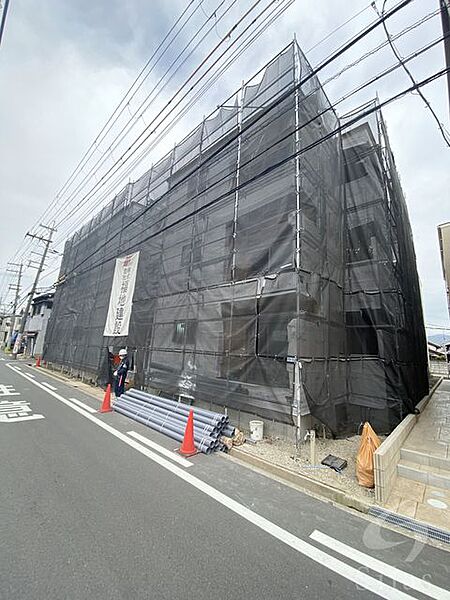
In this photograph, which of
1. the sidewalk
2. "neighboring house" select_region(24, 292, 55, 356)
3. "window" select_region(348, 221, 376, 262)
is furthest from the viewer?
"neighboring house" select_region(24, 292, 55, 356)

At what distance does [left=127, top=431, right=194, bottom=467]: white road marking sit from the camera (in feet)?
12.9

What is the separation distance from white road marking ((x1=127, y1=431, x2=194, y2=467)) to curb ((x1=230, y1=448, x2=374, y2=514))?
82cm

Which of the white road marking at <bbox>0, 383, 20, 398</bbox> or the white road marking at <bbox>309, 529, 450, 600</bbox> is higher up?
the white road marking at <bbox>309, 529, 450, 600</bbox>

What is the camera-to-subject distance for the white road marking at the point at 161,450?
3.93 m

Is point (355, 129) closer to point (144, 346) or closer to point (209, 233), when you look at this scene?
point (209, 233)

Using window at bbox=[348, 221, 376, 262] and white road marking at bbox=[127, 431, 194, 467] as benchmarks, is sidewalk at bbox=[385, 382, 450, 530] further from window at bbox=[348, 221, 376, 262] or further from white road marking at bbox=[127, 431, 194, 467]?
window at bbox=[348, 221, 376, 262]

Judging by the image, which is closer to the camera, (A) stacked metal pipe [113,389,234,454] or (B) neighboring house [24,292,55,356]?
(A) stacked metal pipe [113,389,234,454]

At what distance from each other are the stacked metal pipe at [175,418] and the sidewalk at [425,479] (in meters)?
2.51

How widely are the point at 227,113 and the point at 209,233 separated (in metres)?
4.02

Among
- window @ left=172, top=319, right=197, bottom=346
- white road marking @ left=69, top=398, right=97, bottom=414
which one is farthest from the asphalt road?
window @ left=172, top=319, right=197, bottom=346

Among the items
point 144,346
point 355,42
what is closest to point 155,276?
point 144,346

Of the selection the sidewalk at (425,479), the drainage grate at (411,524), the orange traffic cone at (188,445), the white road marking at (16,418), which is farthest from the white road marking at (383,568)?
the white road marking at (16,418)

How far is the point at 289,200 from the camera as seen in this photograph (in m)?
5.68

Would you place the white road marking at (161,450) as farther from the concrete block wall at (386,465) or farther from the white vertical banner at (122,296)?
the white vertical banner at (122,296)
